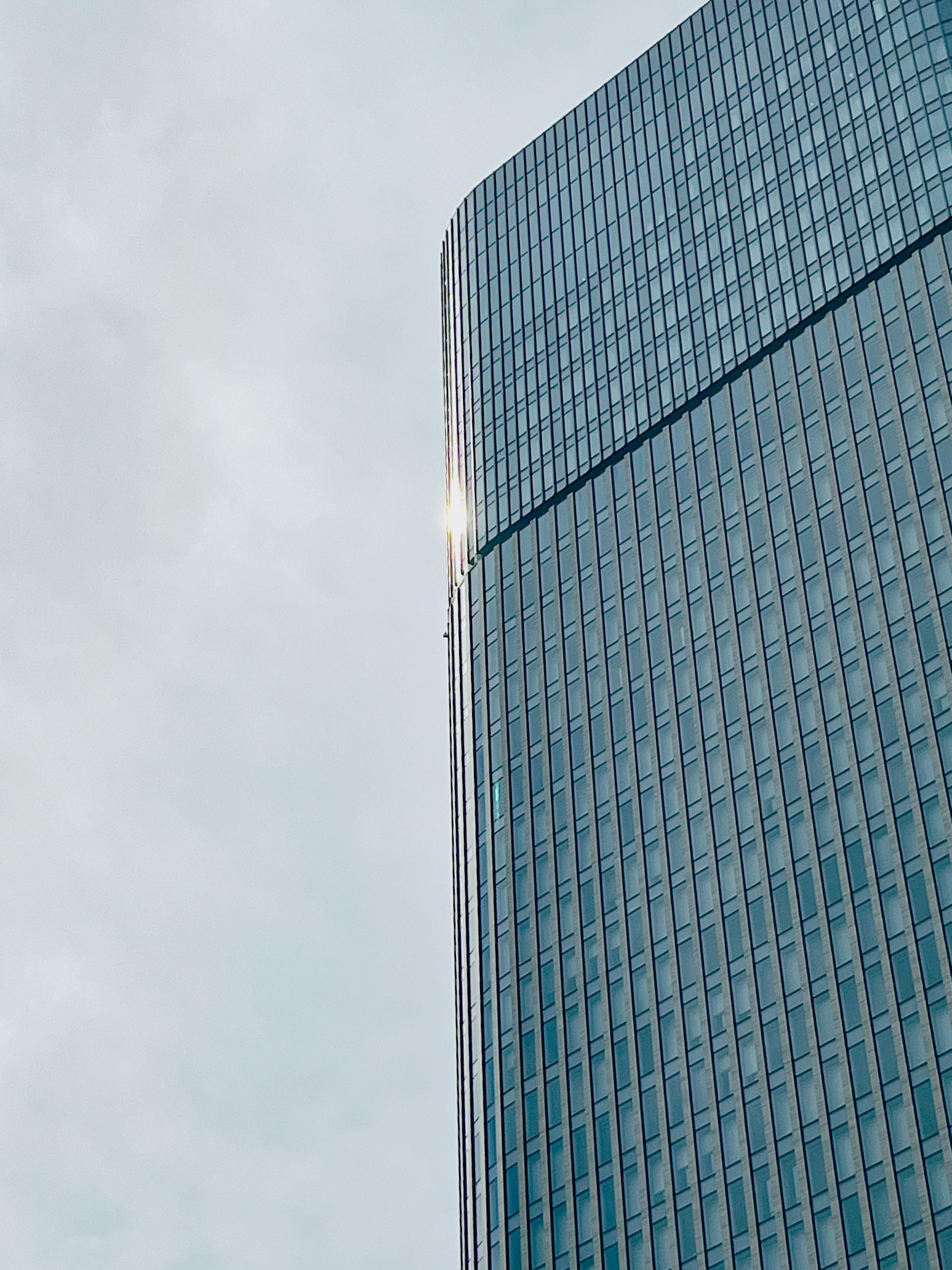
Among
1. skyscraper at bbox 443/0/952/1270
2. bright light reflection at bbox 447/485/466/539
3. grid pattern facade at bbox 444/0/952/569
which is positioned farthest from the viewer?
bright light reflection at bbox 447/485/466/539

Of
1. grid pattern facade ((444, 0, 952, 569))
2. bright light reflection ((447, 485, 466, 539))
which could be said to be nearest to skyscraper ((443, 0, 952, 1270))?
grid pattern facade ((444, 0, 952, 569))

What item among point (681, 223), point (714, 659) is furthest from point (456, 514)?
point (714, 659)

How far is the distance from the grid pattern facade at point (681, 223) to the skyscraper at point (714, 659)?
265 mm

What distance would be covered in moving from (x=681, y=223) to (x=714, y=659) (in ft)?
113

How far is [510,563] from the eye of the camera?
126 metres

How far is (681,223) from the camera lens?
131500mm

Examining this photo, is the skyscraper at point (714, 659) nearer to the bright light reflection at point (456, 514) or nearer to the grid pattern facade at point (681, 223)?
the grid pattern facade at point (681, 223)

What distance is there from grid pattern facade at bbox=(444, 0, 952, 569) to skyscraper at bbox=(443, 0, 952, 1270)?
265 mm

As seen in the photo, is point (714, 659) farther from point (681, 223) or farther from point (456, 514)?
point (681, 223)

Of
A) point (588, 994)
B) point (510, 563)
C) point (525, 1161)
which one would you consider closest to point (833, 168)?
point (510, 563)

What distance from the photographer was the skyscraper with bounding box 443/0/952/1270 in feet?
304

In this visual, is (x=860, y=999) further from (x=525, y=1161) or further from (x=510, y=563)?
(x=510, y=563)

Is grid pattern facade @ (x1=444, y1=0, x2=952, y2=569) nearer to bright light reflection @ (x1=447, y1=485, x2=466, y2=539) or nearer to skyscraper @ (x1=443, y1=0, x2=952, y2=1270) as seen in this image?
skyscraper @ (x1=443, y1=0, x2=952, y2=1270)

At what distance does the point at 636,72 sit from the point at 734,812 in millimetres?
61912
